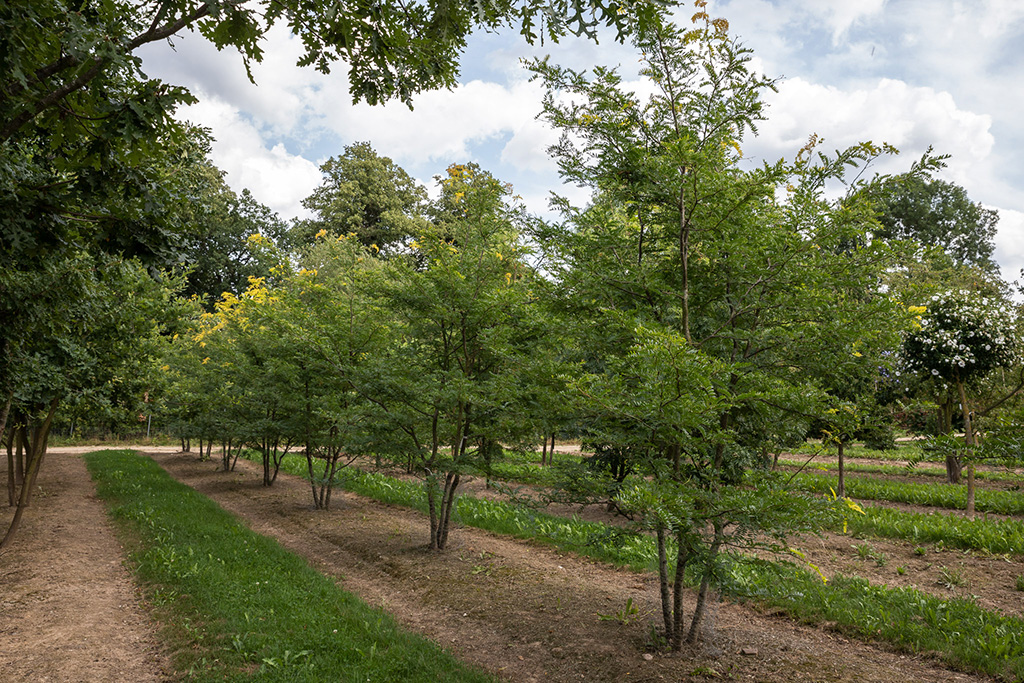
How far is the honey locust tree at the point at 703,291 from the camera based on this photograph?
384 cm

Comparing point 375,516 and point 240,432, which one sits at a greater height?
point 240,432

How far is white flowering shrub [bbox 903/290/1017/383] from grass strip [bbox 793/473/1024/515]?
2.27 metres

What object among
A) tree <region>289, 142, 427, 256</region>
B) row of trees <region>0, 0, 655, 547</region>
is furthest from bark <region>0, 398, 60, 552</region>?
tree <region>289, 142, 427, 256</region>

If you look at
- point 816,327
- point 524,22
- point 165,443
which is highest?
point 524,22

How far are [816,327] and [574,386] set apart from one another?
6.28 feet

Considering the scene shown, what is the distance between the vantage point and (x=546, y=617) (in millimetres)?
5762

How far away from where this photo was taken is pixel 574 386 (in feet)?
12.6

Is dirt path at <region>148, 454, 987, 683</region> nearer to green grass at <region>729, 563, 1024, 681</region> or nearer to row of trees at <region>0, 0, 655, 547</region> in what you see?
green grass at <region>729, 563, 1024, 681</region>

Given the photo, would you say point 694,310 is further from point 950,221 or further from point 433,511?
point 950,221

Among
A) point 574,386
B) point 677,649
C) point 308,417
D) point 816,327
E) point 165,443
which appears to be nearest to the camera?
point 574,386

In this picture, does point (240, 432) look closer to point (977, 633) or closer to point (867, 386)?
point (977, 633)

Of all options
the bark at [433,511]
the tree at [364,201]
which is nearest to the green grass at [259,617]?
the bark at [433,511]

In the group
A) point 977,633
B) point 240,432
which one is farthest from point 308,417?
point 977,633

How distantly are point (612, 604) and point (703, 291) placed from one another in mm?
3442
